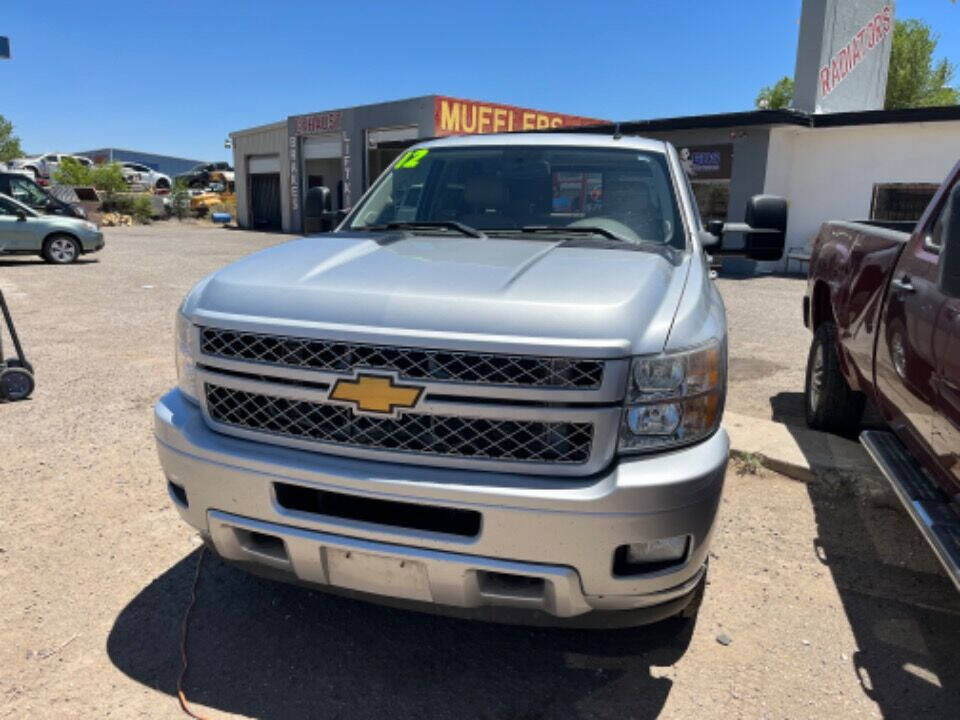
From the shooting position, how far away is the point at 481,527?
2.20m

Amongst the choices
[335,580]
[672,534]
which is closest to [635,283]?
[672,534]

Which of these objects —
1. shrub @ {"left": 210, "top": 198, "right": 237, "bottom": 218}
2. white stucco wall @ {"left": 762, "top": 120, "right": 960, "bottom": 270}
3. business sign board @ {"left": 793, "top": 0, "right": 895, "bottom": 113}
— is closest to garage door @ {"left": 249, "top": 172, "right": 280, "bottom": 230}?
shrub @ {"left": 210, "top": 198, "right": 237, "bottom": 218}

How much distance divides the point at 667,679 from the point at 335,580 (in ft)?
4.16

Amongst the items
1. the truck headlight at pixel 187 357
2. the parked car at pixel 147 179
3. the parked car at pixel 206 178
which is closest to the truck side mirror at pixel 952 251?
the truck headlight at pixel 187 357

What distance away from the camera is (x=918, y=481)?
130 inches

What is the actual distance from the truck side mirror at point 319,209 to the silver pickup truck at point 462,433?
1939 mm

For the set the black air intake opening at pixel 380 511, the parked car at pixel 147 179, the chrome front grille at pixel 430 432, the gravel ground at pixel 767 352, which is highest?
the parked car at pixel 147 179

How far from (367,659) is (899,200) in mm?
18192

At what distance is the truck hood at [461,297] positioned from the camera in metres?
2.22

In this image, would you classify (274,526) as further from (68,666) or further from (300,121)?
(300,121)

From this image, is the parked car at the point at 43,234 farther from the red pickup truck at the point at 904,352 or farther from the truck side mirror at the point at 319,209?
the red pickup truck at the point at 904,352

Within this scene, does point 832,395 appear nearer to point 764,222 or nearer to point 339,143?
point 764,222

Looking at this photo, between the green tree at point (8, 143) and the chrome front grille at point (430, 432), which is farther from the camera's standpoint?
the green tree at point (8, 143)

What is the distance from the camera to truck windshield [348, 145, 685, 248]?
355 cm
